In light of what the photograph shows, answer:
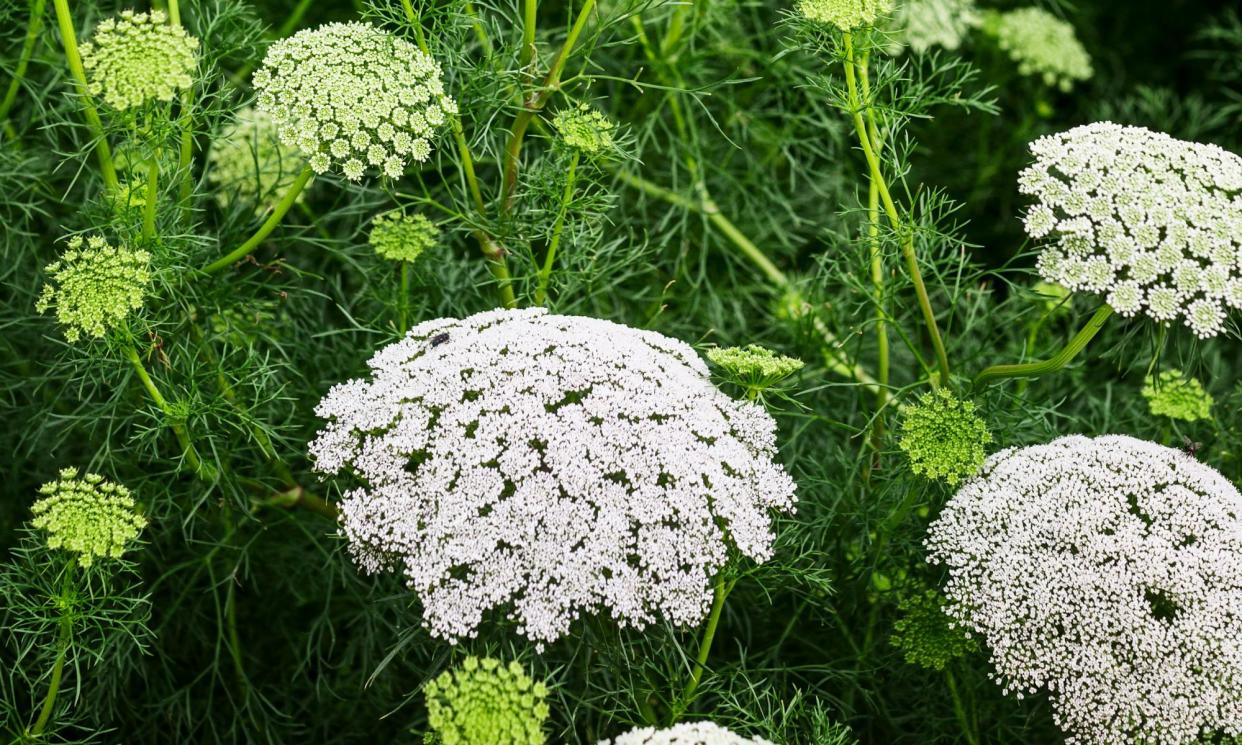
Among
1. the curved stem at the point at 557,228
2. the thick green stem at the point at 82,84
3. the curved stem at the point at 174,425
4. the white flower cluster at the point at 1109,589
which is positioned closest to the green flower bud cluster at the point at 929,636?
the white flower cluster at the point at 1109,589

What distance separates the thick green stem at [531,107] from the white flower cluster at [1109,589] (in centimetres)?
169

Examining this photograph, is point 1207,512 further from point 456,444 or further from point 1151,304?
point 456,444

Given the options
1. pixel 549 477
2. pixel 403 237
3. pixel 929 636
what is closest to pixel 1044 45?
pixel 929 636

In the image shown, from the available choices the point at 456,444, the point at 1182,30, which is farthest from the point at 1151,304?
the point at 1182,30

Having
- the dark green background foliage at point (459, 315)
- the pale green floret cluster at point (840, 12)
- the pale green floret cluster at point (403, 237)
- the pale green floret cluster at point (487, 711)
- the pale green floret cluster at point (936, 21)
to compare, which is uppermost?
the pale green floret cluster at point (840, 12)

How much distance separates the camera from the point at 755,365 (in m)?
3.17

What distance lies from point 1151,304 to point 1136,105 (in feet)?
12.2

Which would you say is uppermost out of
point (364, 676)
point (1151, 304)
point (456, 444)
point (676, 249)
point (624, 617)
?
point (1151, 304)

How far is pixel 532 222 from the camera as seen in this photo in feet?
12.9

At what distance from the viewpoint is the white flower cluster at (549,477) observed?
113 inches

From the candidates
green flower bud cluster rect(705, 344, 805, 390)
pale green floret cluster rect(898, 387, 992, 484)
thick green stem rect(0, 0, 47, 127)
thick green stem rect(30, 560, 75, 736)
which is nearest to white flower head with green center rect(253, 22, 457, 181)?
green flower bud cluster rect(705, 344, 805, 390)

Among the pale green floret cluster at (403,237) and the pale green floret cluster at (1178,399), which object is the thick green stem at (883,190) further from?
the pale green floret cluster at (403,237)

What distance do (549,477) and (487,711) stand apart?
2.02 feet

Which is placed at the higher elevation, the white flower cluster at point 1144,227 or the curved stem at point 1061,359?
the white flower cluster at point 1144,227
